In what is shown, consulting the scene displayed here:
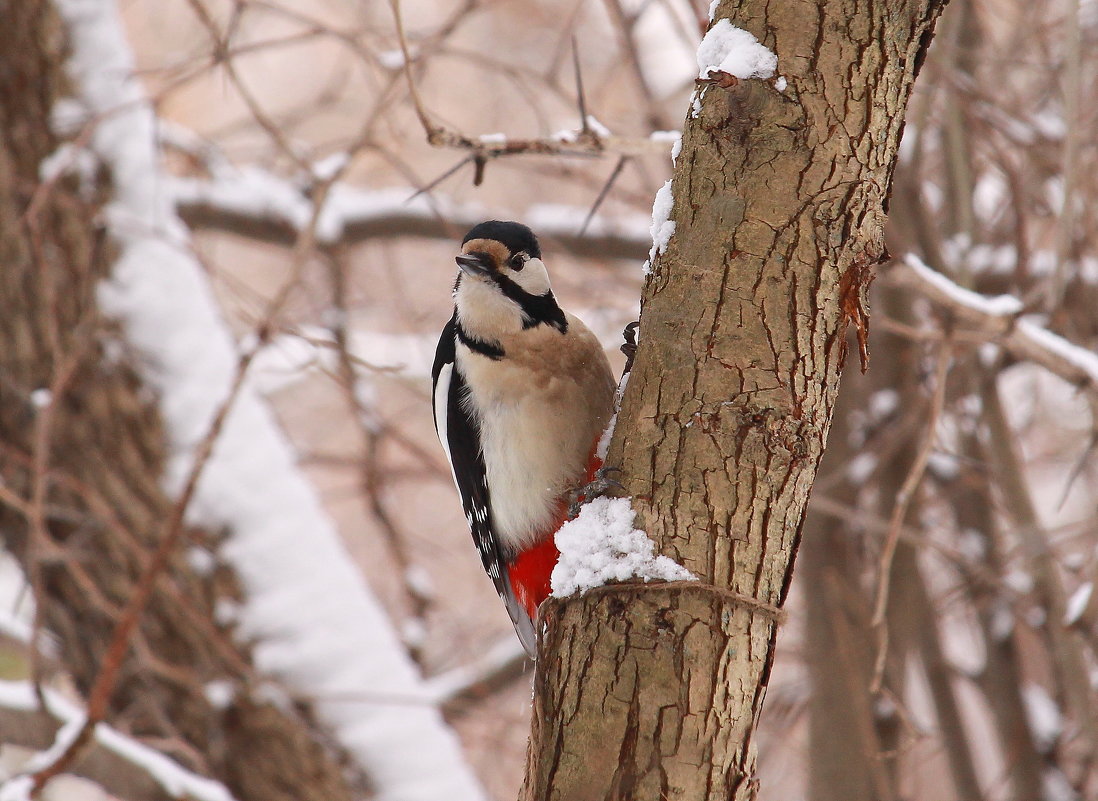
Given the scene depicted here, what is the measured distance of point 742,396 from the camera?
1.44 metres

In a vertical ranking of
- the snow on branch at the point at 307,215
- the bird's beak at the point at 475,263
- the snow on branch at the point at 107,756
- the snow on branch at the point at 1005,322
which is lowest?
the snow on branch at the point at 107,756

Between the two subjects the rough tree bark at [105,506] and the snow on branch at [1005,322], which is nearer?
the snow on branch at [1005,322]

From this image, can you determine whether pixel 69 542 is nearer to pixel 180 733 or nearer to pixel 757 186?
pixel 180 733

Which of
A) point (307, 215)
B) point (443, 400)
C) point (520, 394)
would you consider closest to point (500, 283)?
point (520, 394)

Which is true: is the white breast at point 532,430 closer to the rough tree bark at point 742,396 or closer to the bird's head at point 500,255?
the bird's head at point 500,255

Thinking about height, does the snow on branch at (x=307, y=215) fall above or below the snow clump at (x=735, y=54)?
above

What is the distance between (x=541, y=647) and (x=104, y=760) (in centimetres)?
183

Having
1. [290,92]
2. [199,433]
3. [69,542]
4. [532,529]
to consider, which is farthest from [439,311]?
[290,92]

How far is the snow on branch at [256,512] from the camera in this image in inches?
138

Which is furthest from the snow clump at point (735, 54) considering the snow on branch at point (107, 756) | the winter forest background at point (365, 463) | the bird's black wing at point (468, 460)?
the snow on branch at point (107, 756)

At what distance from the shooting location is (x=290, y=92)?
25.8 feet

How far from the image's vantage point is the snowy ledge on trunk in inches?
56.9

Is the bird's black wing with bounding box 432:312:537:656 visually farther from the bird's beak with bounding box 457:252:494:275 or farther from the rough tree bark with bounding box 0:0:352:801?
the rough tree bark with bounding box 0:0:352:801

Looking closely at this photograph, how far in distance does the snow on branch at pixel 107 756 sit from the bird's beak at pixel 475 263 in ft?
5.00
